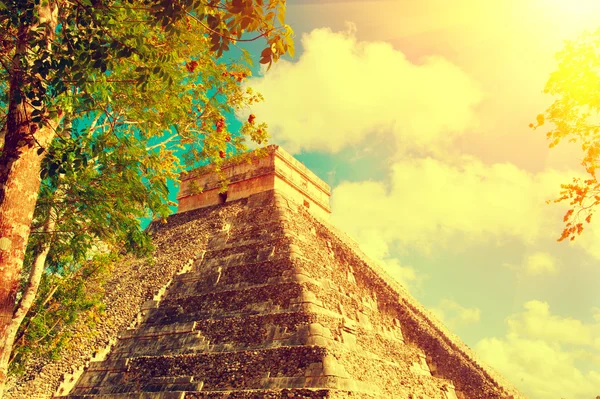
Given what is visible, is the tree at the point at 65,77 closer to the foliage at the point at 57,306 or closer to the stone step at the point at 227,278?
the foliage at the point at 57,306

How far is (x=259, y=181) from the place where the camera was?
17594 millimetres

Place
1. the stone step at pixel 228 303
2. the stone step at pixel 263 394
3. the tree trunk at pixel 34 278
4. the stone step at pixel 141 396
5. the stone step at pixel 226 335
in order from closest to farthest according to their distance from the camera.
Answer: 1. the tree trunk at pixel 34 278
2. the stone step at pixel 263 394
3. the stone step at pixel 141 396
4. the stone step at pixel 226 335
5. the stone step at pixel 228 303

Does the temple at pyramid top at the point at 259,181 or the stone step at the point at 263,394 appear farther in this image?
the temple at pyramid top at the point at 259,181

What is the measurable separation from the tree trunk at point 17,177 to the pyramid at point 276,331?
458 cm

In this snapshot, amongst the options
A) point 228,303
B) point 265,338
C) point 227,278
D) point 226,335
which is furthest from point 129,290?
point 265,338

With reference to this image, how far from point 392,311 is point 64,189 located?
427 inches

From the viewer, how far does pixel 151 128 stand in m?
7.46

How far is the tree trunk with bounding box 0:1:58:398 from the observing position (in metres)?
4.20

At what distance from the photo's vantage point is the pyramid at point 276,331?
9.53 metres

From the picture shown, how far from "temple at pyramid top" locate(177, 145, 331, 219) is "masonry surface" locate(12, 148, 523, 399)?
85 centimetres

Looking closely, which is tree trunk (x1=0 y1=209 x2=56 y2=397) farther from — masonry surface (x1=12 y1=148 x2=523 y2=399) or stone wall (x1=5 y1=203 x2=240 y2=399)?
masonry surface (x1=12 y1=148 x2=523 y2=399)

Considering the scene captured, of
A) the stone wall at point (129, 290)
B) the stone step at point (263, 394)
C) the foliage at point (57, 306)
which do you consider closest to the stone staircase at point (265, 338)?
the stone step at point (263, 394)

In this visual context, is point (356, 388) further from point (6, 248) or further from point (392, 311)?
point (6, 248)

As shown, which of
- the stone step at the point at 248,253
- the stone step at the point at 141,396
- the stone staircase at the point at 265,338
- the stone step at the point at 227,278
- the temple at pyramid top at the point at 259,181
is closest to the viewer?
the stone staircase at the point at 265,338
